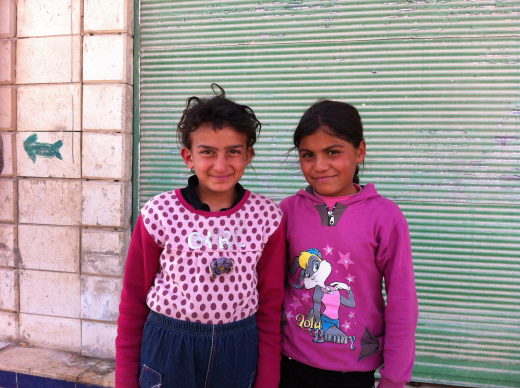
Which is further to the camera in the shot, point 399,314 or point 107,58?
point 107,58

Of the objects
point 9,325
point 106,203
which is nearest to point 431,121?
point 106,203

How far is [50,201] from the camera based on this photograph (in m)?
3.21

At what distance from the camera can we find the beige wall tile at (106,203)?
308 cm

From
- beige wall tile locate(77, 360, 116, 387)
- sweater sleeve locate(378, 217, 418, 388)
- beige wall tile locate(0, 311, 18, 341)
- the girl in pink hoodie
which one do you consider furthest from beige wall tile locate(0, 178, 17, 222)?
sweater sleeve locate(378, 217, 418, 388)

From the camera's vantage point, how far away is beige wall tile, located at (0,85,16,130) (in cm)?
325

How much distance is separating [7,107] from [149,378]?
2781mm

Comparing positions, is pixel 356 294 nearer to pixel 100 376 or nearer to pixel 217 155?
pixel 217 155

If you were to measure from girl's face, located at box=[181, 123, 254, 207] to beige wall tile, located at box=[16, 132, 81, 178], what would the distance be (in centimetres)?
195

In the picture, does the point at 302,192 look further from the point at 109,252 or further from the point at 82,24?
the point at 82,24

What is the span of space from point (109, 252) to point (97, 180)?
1.87 feet

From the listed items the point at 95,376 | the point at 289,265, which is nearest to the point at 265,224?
the point at 289,265

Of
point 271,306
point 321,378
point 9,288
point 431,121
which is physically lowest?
point 9,288

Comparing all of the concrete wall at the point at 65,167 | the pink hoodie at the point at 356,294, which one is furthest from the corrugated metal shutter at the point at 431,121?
the pink hoodie at the point at 356,294

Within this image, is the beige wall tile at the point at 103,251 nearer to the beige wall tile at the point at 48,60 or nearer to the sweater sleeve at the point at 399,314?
the beige wall tile at the point at 48,60
